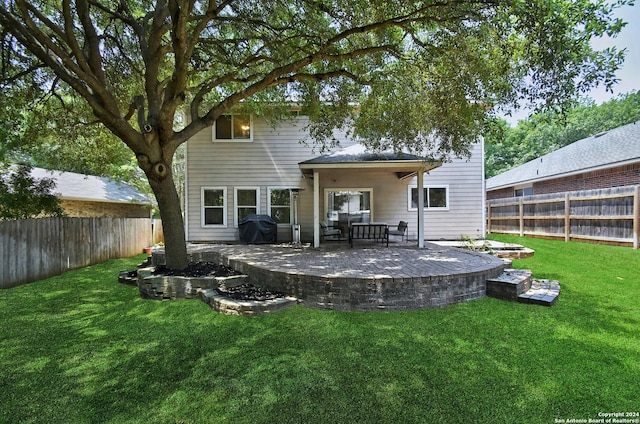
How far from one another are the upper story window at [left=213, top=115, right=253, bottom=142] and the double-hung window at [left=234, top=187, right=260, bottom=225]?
6.74 ft

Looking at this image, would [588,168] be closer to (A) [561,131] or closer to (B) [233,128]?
(B) [233,128]

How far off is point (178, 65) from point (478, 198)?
10663mm

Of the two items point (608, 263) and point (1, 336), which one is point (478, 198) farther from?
point (1, 336)

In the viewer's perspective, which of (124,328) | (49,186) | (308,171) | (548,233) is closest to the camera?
(124,328)

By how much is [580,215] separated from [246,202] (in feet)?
40.2

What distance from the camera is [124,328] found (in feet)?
13.6

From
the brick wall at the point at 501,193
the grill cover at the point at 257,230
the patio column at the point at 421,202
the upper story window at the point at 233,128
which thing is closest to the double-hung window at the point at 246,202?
the grill cover at the point at 257,230

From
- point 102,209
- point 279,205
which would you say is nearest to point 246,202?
point 279,205

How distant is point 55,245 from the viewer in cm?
747

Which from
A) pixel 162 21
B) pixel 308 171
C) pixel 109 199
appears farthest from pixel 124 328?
pixel 109 199

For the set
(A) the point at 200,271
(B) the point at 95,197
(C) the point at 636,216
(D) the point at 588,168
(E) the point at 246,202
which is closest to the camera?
(A) the point at 200,271

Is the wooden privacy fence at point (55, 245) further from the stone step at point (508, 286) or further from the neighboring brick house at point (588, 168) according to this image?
the neighboring brick house at point (588, 168)

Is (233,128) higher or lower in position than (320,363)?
higher

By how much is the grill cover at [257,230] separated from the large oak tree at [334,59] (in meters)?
3.79
